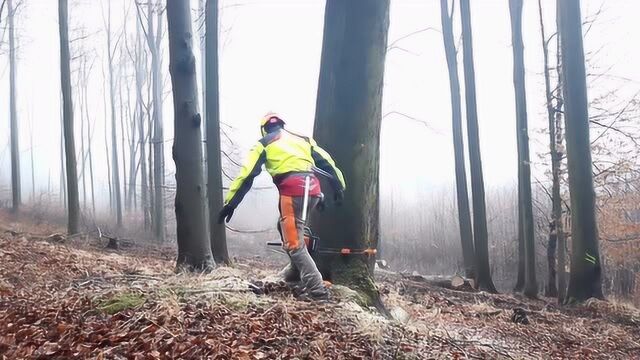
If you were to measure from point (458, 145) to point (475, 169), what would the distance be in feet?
4.04

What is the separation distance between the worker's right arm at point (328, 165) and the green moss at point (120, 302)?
75.8 inches

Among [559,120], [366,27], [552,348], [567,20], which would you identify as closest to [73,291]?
[366,27]

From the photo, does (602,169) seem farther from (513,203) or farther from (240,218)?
(240,218)

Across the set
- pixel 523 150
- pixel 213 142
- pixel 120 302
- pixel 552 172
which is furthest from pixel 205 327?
pixel 552 172

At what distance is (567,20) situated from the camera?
34.9 ft

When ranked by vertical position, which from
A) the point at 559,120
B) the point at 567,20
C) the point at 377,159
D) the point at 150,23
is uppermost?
the point at 150,23

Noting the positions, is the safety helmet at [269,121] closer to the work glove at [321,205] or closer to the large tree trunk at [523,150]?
the work glove at [321,205]

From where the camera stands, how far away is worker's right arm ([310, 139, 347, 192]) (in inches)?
193

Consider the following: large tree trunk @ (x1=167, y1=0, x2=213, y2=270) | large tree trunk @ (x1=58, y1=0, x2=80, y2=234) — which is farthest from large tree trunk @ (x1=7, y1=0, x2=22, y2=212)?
large tree trunk @ (x1=167, y1=0, x2=213, y2=270)

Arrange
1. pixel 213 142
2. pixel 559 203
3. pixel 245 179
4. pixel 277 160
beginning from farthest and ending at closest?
pixel 559 203
pixel 213 142
pixel 277 160
pixel 245 179

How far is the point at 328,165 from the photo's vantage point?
4961 mm

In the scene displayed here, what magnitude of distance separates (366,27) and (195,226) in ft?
12.4

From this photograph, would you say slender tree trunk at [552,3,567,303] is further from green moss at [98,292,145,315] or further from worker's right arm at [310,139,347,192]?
green moss at [98,292,145,315]

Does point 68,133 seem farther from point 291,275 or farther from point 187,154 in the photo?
point 291,275
